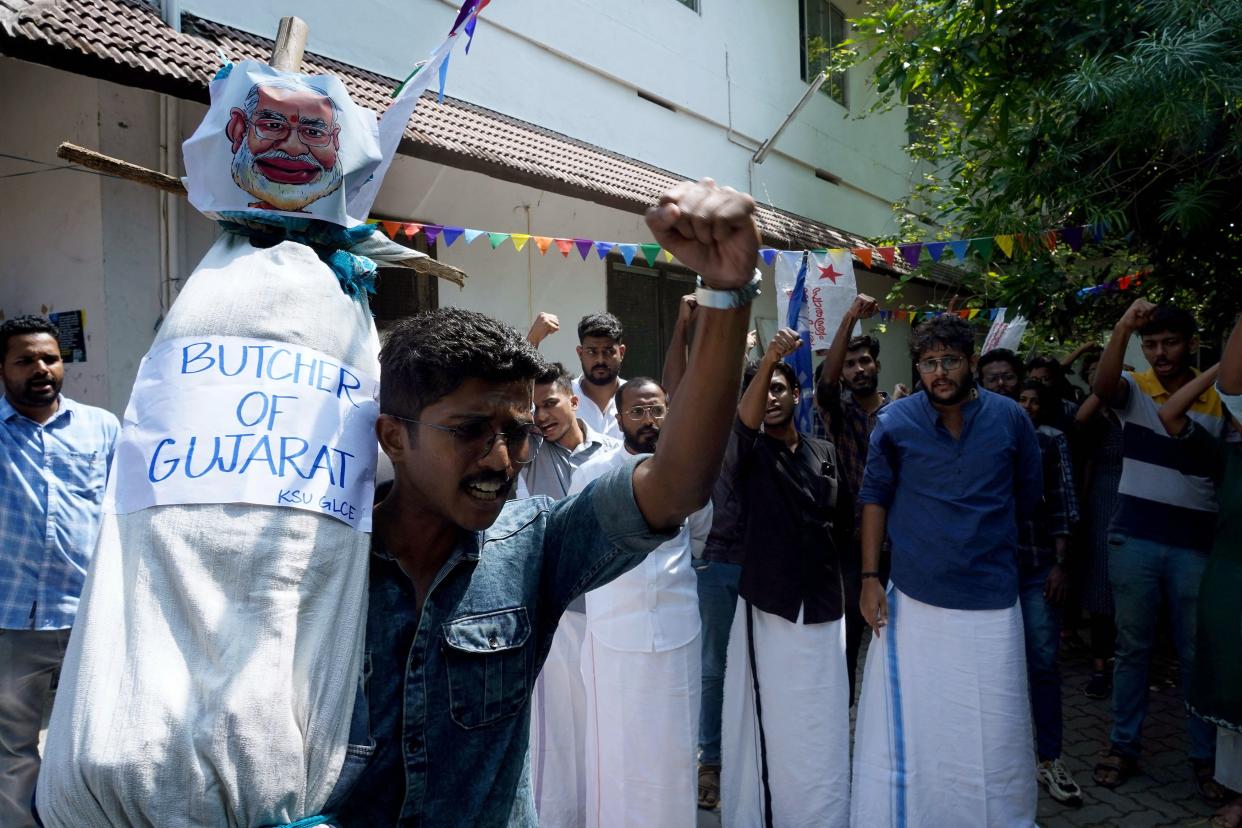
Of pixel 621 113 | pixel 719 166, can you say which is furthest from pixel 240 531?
pixel 719 166

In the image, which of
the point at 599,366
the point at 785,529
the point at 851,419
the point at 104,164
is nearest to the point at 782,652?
the point at 785,529

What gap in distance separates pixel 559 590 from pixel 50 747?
2.52 ft

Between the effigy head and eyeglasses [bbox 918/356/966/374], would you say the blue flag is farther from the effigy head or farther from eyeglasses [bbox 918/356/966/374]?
the effigy head

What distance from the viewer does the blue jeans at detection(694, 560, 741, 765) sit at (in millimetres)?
4179

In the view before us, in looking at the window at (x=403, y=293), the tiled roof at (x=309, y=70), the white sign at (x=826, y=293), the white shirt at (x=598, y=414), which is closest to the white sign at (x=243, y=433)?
the white shirt at (x=598, y=414)

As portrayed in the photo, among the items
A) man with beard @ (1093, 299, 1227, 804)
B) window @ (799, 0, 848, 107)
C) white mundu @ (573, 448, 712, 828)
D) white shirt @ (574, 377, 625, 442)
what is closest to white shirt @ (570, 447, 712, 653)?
white mundu @ (573, 448, 712, 828)

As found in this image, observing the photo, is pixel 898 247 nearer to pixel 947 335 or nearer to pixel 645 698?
pixel 947 335

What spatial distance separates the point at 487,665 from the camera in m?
1.46

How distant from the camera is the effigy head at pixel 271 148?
1669 millimetres

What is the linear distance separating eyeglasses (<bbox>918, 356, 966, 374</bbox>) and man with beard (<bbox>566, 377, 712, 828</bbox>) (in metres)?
1.26

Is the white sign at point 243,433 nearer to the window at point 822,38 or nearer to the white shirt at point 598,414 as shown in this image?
the white shirt at point 598,414

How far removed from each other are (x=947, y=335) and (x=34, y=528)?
149 inches

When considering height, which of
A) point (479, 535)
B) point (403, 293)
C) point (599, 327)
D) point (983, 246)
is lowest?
point (479, 535)

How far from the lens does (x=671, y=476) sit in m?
1.38
